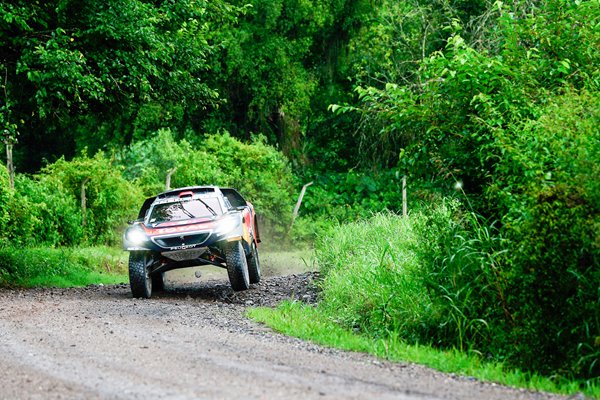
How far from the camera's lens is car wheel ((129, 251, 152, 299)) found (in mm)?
16656

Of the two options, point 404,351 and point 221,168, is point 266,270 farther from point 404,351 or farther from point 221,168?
point 404,351

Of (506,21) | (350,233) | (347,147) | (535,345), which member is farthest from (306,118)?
(535,345)

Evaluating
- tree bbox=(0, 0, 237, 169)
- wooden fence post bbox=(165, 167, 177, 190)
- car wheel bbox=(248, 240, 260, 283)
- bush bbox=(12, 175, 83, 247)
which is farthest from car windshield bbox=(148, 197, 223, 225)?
wooden fence post bbox=(165, 167, 177, 190)

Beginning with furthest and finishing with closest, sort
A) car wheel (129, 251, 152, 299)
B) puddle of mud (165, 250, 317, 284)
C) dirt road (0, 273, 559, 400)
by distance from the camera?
puddle of mud (165, 250, 317, 284)
car wheel (129, 251, 152, 299)
dirt road (0, 273, 559, 400)

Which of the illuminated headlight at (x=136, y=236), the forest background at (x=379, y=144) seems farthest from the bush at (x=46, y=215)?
the illuminated headlight at (x=136, y=236)

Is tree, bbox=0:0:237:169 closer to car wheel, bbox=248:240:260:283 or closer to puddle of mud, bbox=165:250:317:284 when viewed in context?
car wheel, bbox=248:240:260:283

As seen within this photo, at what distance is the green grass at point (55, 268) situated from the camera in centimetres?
2014

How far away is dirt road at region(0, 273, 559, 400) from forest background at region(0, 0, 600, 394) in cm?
169

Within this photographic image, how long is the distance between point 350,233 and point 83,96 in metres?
6.62

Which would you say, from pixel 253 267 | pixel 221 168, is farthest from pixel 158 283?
pixel 221 168

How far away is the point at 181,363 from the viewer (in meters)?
8.97

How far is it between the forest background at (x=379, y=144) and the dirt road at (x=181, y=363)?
1692 mm

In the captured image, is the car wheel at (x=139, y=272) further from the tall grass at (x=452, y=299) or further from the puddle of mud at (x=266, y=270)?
the puddle of mud at (x=266, y=270)

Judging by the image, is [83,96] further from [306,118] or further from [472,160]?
[306,118]
